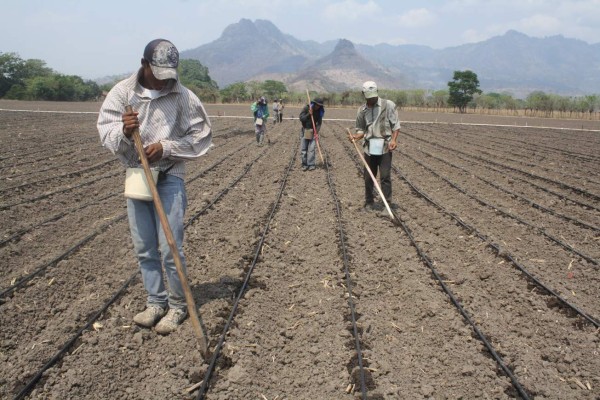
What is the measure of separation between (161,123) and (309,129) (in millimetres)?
6840

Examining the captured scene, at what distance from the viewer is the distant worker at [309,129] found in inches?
390

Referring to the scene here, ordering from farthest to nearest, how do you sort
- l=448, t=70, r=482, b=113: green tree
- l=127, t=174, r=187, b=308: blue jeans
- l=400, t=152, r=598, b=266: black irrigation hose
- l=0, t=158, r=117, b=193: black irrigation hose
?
l=448, t=70, r=482, b=113: green tree → l=0, t=158, r=117, b=193: black irrigation hose → l=400, t=152, r=598, b=266: black irrigation hose → l=127, t=174, r=187, b=308: blue jeans

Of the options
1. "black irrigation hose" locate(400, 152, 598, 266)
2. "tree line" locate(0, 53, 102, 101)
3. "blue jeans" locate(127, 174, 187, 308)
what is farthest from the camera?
"tree line" locate(0, 53, 102, 101)

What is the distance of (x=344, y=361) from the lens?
10.8ft

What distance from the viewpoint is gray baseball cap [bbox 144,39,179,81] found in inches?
116

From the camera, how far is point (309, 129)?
9859mm

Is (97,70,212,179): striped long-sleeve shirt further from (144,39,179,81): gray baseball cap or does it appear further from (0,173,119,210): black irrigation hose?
(0,173,119,210): black irrigation hose

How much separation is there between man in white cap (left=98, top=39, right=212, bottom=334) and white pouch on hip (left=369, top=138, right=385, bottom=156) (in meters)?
3.51

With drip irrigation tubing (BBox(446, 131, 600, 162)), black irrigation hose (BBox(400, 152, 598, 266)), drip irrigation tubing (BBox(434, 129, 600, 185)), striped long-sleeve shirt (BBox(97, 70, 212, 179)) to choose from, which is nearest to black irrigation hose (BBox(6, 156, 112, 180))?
striped long-sleeve shirt (BBox(97, 70, 212, 179))

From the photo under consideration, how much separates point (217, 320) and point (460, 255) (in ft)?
10.0

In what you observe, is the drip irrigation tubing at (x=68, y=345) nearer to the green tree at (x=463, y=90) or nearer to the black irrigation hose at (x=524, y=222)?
the black irrigation hose at (x=524, y=222)

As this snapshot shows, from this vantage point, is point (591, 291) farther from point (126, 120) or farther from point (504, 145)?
point (504, 145)

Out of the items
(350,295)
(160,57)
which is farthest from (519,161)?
(160,57)

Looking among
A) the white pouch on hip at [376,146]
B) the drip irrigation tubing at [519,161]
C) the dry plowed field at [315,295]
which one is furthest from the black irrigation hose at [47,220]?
the drip irrigation tubing at [519,161]
